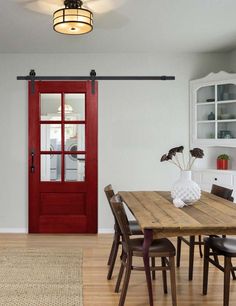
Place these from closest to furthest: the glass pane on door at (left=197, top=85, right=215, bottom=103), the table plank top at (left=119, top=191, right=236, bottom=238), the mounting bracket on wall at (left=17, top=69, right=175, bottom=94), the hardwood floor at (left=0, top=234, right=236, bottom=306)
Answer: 1. the table plank top at (left=119, top=191, right=236, bottom=238)
2. the hardwood floor at (left=0, top=234, right=236, bottom=306)
3. the glass pane on door at (left=197, top=85, right=215, bottom=103)
4. the mounting bracket on wall at (left=17, top=69, right=175, bottom=94)

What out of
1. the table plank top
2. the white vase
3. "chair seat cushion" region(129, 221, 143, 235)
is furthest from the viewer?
"chair seat cushion" region(129, 221, 143, 235)

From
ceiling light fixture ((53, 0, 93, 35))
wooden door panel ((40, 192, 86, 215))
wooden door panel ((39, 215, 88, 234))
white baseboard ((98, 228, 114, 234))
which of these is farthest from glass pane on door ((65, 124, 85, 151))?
Answer: ceiling light fixture ((53, 0, 93, 35))

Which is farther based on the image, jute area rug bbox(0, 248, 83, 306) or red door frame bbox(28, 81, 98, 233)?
red door frame bbox(28, 81, 98, 233)

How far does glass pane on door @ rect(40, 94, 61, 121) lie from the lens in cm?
Result: 486

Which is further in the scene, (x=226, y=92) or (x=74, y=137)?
(x=74, y=137)

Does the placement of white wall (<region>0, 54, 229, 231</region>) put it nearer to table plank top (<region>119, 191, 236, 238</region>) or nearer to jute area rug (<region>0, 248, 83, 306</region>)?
jute area rug (<region>0, 248, 83, 306</region>)

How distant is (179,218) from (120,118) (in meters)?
2.71

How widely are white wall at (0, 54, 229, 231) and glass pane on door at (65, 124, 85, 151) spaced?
10.3 inches

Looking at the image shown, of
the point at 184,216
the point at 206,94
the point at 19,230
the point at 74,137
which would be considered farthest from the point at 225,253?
the point at 19,230

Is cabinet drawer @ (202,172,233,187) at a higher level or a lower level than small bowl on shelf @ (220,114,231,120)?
lower

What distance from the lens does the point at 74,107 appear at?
4.87m

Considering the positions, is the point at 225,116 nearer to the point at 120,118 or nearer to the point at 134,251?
the point at 120,118

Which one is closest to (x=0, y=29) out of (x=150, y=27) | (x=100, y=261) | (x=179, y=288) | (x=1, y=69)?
(x=1, y=69)

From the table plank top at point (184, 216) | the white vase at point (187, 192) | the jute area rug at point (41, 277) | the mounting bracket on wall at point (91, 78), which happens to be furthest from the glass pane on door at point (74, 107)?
the white vase at point (187, 192)
